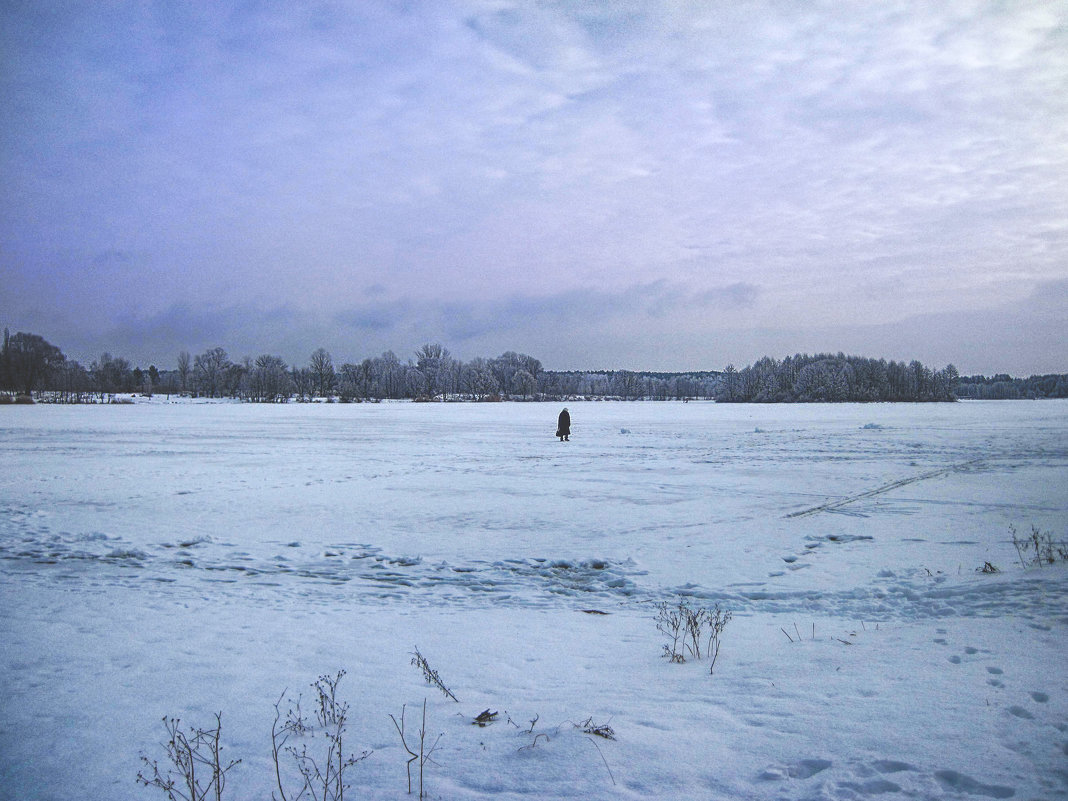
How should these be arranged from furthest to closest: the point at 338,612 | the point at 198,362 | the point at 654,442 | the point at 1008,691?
the point at 198,362 → the point at 654,442 → the point at 338,612 → the point at 1008,691

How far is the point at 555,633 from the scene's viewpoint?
210 inches

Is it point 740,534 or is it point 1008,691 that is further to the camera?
point 740,534

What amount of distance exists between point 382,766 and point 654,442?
21.7 metres

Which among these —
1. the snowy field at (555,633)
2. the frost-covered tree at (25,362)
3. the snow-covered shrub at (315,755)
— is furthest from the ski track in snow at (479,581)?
the frost-covered tree at (25,362)

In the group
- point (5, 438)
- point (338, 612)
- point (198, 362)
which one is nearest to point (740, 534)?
point (338, 612)

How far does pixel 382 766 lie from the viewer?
10.7ft

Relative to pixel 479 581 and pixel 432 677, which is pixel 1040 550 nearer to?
pixel 479 581

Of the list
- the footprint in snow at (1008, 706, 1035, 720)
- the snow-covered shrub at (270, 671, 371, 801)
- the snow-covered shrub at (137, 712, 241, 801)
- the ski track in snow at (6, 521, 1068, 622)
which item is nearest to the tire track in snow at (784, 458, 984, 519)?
the ski track in snow at (6, 521, 1068, 622)

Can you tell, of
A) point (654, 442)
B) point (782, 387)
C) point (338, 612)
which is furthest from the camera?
point (782, 387)

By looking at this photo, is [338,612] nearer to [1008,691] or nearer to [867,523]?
[1008,691]

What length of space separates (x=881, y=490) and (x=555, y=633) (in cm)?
988

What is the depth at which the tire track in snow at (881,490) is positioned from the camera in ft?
34.3

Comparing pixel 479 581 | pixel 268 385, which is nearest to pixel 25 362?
pixel 268 385

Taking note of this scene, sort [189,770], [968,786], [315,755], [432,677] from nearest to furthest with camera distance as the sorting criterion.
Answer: [968,786] → [189,770] → [315,755] → [432,677]
